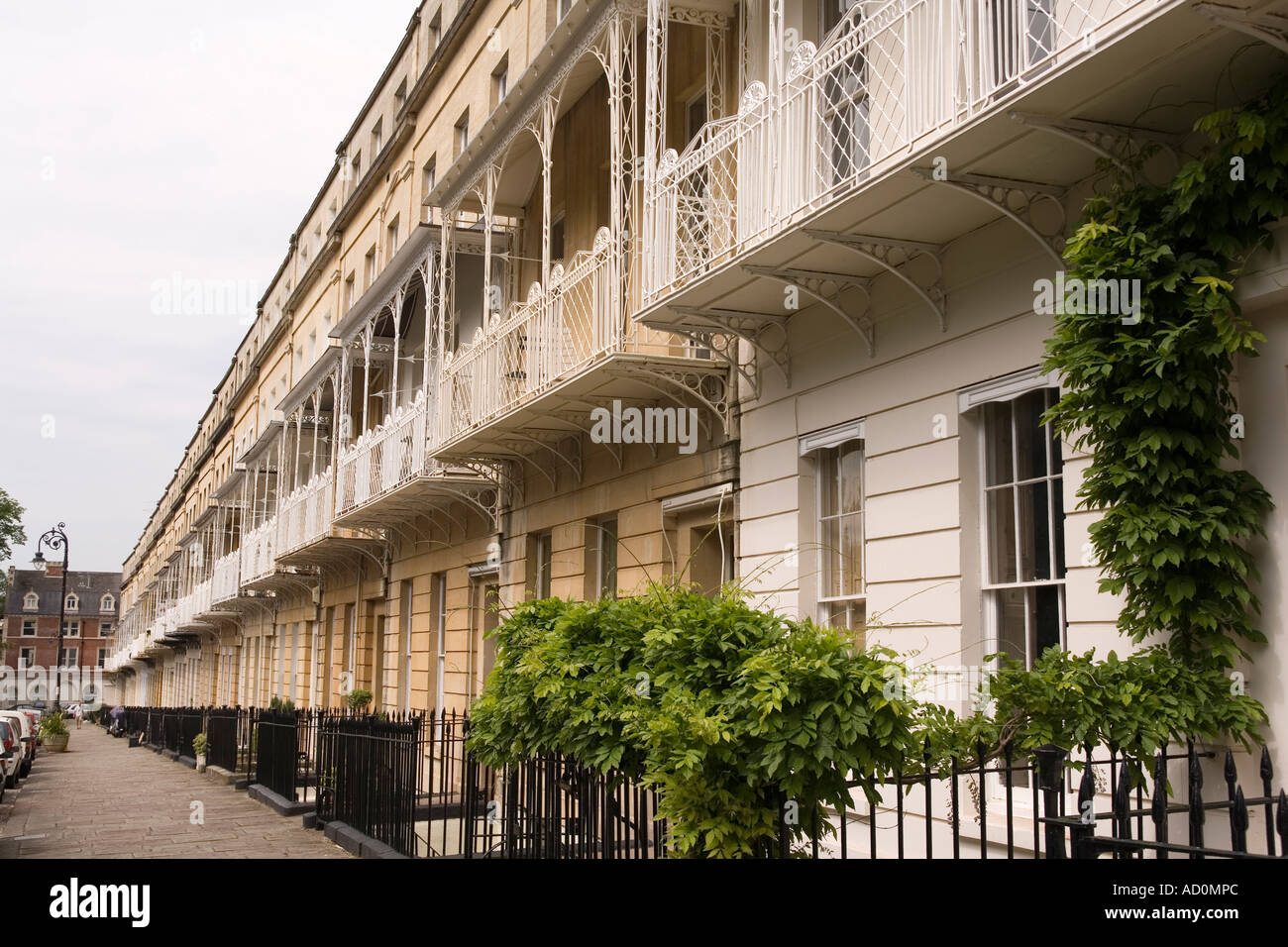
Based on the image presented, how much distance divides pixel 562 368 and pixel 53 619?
410ft

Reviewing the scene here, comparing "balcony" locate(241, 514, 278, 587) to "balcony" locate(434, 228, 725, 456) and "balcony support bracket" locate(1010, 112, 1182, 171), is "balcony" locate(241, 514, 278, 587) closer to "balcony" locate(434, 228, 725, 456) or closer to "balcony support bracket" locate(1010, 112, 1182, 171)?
"balcony" locate(434, 228, 725, 456)

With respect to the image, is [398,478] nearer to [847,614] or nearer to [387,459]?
[387,459]

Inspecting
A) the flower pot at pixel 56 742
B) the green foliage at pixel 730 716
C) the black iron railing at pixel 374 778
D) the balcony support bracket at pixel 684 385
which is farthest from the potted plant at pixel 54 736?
the green foliage at pixel 730 716

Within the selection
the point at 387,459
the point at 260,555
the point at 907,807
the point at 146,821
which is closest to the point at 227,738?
the point at 146,821

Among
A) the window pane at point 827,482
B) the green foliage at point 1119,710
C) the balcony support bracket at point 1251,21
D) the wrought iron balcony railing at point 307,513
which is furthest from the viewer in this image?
the wrought iron balcony railing at point 307,513

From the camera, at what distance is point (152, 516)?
8894cm

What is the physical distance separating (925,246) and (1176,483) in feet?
9.37

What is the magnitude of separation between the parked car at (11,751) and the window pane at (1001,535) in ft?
62.6

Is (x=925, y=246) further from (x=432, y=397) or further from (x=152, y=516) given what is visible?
(x=152, y=516)

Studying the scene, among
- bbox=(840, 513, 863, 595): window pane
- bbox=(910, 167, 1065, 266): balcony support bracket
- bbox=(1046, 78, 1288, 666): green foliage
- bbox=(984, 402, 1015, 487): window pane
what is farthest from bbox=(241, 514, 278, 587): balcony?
bbox=(1046, 78, 1288, 666): green foliage

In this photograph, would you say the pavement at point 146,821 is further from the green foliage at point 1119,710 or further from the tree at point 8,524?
the tree at point 8,524

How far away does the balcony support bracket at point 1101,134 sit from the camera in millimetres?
6379

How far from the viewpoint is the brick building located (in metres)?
119
